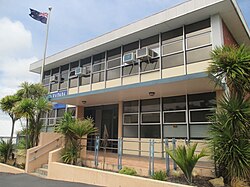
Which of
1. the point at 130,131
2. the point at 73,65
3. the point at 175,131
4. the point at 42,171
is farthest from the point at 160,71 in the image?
the point at 73,65

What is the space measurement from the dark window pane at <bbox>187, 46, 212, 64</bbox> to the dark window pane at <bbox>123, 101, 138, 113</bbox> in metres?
3.55

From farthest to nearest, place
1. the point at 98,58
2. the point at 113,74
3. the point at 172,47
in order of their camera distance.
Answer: the point at 98,58 < the point at 113,74 < the point at 172,47

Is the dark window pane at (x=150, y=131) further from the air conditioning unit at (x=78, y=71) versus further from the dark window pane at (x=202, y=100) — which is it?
the air conditioning unit at (x=78, y=71)

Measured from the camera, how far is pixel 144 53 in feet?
36.2

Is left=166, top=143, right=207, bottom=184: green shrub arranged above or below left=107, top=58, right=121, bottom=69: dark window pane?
below

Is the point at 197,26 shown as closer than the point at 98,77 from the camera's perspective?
Yes

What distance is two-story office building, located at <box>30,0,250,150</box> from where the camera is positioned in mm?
9242

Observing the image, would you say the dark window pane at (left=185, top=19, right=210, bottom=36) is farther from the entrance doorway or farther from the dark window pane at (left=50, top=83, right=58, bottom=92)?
the dark window pane at (left=50, top=83, right=58, bottom=92)

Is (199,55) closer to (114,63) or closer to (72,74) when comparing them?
(114,63)

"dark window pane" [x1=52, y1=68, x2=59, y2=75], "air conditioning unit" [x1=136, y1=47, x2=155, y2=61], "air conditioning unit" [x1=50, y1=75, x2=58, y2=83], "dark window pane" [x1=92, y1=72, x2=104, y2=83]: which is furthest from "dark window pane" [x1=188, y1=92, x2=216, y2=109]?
"dark window pane" [x1=52, y1=68, x2=59, y2=75]

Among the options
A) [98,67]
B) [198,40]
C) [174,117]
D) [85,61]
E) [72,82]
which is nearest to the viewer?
[198,40]

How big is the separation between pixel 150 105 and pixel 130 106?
126cm

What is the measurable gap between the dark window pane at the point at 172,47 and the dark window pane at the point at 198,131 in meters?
3.50

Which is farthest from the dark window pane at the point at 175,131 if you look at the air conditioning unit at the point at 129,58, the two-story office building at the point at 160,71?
the air conditioning unit at the point at 129,58
